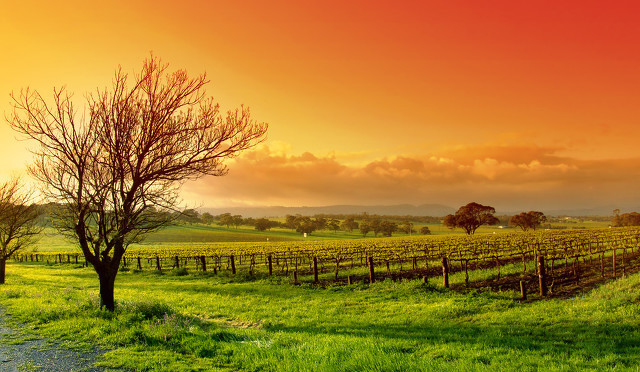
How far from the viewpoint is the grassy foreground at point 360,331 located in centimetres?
909

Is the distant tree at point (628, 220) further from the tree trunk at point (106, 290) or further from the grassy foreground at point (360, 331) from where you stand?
the tree trunk at point (106, 290)

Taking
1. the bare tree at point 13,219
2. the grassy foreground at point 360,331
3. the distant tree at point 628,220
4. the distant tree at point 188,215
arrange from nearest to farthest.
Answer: the grassy foreground at point 360,331 < the distant tree at point 188,215 < the bare tree at point 13,219 < the distant tree at point 628,220

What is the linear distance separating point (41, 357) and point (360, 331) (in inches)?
363

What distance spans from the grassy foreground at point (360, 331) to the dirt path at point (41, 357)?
48cm

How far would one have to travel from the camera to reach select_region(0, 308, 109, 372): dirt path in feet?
30.1

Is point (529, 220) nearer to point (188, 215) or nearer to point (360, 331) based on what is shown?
point (360, 331)

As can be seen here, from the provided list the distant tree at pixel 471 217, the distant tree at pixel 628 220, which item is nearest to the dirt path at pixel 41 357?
the distant tree at pixel 471 217

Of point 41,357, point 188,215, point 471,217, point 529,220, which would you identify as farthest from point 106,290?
point 529,220

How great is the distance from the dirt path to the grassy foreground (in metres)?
0.48

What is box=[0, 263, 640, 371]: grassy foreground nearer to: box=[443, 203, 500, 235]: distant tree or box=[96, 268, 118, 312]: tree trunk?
box=[96, 268, 118, 312]: tree trunk

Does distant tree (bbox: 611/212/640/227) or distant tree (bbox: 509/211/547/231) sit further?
distant tree (bbox: 611/212/640/227)

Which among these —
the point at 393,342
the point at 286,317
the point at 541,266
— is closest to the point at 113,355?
the point at 393,342

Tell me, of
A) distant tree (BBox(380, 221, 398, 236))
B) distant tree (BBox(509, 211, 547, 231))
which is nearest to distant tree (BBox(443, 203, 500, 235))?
distant tree (BBox(509, 211, 547, 231))

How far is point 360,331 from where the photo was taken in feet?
44.0
